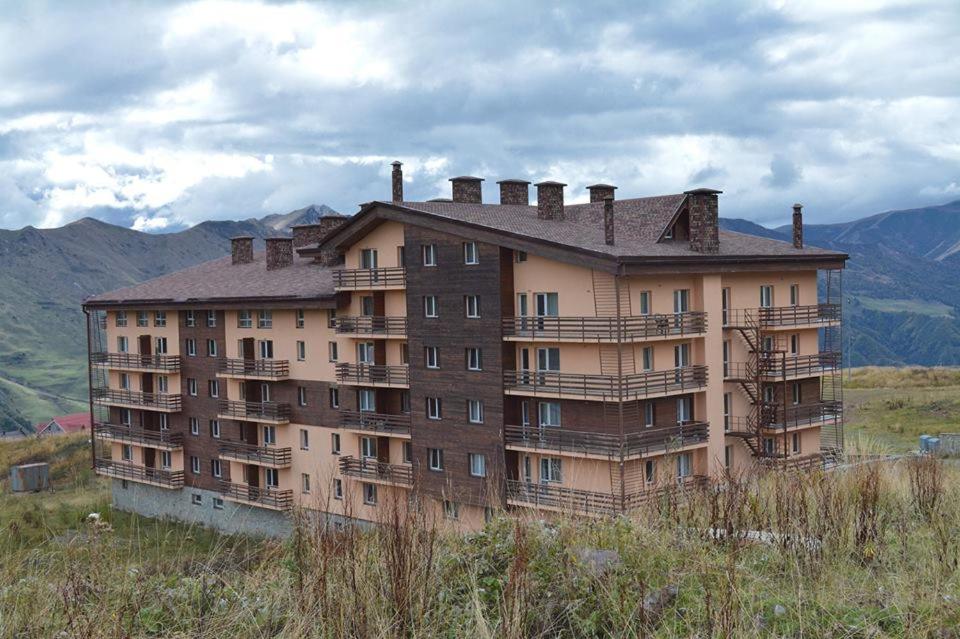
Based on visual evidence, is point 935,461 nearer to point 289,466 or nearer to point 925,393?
point 289,466

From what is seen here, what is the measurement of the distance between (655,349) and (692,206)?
5.66 metres

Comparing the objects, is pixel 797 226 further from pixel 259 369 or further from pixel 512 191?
pixel 259 369

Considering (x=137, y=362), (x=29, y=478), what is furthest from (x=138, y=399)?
(x=29, y=478)

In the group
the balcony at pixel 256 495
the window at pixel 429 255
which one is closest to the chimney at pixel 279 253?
the balcony at pixel 256 495

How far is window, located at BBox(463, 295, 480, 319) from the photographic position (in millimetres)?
37750

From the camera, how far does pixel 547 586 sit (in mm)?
9953

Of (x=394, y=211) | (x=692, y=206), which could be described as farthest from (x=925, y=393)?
(x=394, y=211)

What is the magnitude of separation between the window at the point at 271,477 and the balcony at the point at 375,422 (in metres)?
7.12

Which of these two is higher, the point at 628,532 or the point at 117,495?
the point at 628,532

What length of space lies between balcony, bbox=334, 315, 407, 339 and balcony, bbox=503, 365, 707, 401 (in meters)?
Result: 6.17

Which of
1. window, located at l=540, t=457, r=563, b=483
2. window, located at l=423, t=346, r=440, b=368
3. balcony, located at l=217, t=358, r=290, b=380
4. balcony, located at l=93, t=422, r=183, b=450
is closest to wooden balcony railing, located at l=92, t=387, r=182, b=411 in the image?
balcony, located at l=93, t=422, r=183, b=450

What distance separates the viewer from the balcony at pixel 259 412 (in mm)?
47259

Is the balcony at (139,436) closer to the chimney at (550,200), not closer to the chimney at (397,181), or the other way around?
the chimney at (397,181)

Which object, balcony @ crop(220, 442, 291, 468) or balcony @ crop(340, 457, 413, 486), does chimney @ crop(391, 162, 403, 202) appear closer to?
balcony @ crop(340, 457, 413, 486)
